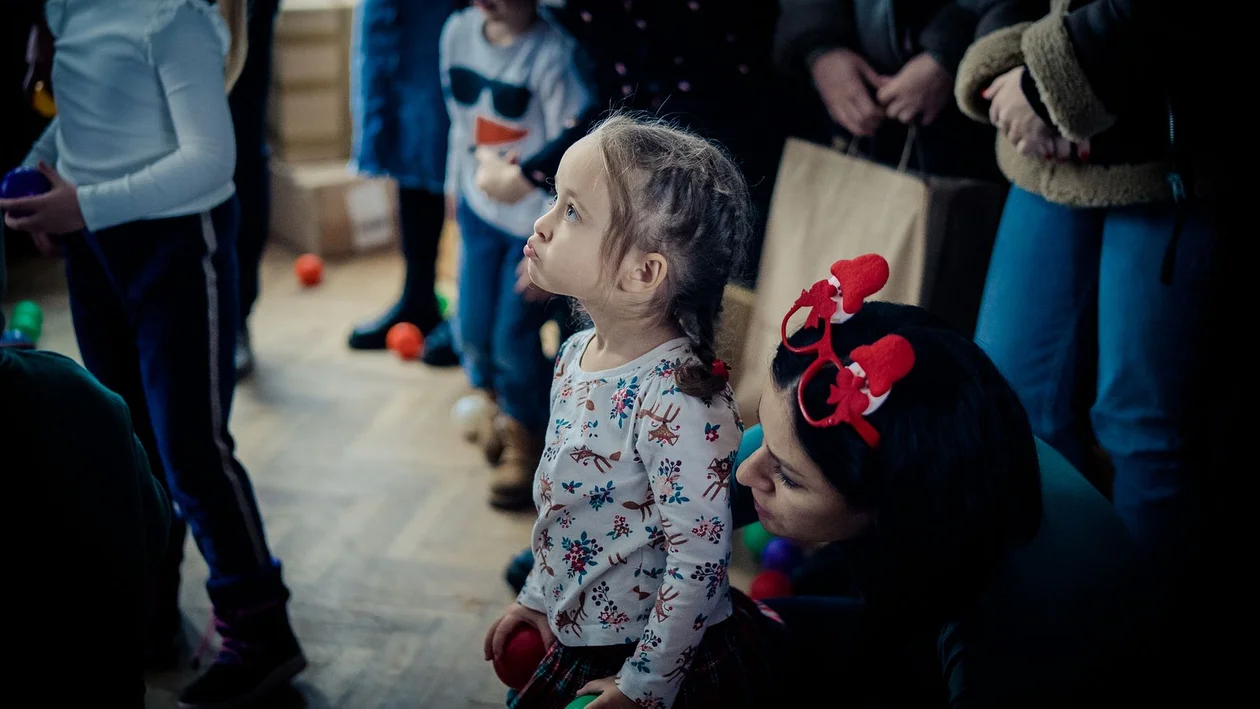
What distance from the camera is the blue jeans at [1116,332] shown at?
4.34 ft

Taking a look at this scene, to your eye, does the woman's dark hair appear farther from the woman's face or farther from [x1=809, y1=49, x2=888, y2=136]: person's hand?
[x1=809, y1=49, x2=888, y2=136]: person's hand

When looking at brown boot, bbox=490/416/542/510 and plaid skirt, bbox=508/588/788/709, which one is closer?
plaid skirt, bbox=508/588/788/709

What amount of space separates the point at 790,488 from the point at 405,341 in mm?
1965

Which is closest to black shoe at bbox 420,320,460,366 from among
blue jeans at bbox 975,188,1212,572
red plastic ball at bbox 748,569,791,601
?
red plastic ball at bbox 748,569,791,601

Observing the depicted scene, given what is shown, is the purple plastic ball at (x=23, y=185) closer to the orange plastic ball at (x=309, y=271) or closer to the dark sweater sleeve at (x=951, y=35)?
the dark sweater sleeve at (x=951, y=35)

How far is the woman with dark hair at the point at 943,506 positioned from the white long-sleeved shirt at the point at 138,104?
0.84 m

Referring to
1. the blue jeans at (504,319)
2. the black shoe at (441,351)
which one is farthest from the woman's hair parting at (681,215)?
the black shoe at (441,351)

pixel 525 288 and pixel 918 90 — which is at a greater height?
pixel 918 90

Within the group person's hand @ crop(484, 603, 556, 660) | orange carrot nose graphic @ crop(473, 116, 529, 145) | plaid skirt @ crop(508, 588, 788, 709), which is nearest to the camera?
plaid skirt @ crop(508, 588, 788, 709)

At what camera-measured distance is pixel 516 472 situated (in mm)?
2205

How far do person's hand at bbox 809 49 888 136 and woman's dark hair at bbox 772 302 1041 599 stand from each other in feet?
2.66

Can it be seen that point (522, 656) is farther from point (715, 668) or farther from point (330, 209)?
point (330, 209)

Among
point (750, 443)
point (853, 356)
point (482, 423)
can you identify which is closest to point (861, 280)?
point (853, 356)

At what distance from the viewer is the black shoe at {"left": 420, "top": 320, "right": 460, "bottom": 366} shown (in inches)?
111
